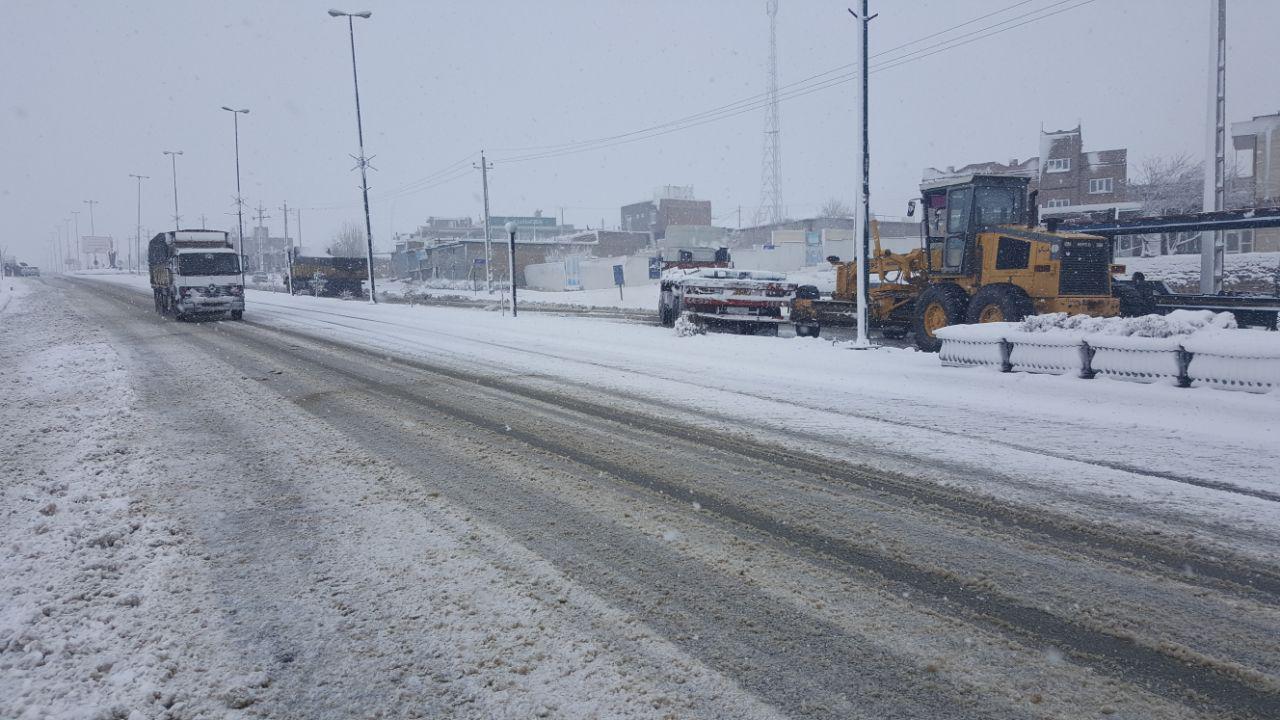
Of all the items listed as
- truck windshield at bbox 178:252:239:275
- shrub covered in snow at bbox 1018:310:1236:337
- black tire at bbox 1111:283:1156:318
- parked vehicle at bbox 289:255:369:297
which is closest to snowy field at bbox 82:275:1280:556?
shrub covered in snow at bbox 1018:310:1236:337

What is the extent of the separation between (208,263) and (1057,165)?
63.3 metres

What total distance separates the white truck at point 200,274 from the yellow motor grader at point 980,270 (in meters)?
18.7

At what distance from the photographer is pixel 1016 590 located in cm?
363

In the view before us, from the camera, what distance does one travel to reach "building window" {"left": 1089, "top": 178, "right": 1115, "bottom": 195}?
197ft

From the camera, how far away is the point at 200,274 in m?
23.4

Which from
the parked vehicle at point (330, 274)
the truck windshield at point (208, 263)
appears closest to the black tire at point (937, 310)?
the truck windshield at point (208, 263)

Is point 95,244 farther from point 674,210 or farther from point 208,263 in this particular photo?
point 208,263

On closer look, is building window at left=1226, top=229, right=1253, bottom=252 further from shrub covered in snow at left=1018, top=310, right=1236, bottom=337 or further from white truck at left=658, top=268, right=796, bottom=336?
shrub covered in snow at left=1018, top=310, right=1236, bottom=337

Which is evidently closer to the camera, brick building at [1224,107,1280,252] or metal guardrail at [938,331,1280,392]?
metal guardrail at [938,331,1280,392]

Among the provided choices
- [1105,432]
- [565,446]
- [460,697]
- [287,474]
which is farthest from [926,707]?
[1105,432]

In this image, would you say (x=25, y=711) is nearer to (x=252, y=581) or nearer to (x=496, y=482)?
(x=252, y=581)

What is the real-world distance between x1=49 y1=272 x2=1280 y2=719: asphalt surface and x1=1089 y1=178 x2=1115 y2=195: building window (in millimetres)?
66894

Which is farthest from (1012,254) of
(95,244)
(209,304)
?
(95,244)

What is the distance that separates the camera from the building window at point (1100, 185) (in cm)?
6006
